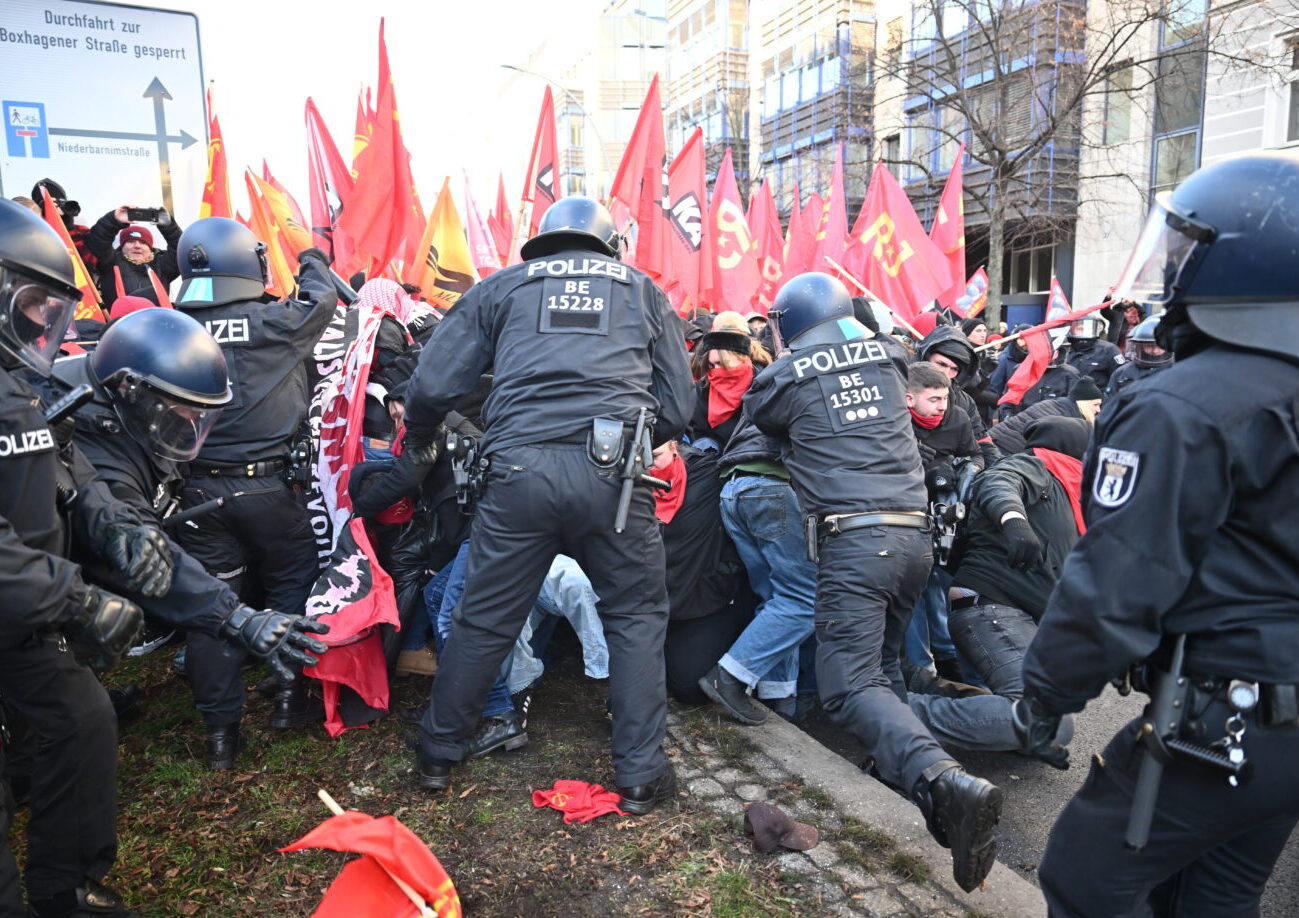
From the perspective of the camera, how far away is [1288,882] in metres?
3.08

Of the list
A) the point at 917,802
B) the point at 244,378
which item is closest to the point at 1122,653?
the point at 917,802

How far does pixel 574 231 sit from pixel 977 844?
2699 millimetres

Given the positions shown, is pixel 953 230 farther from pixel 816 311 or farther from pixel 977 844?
pixel 977 844

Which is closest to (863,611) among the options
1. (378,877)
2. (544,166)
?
(378,877)

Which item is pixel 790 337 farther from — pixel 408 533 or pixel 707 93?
pixel 707 93

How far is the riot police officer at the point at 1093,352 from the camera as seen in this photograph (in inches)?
345

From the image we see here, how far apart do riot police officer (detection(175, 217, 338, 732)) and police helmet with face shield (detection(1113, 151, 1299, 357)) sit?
364cm

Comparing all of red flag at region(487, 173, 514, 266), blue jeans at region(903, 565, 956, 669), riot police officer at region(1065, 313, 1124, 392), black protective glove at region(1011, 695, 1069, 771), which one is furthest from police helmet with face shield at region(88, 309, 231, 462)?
red flag at region(487, 173, 514, 266)

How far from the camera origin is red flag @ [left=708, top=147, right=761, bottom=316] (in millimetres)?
9406

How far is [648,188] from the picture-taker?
8336 mm

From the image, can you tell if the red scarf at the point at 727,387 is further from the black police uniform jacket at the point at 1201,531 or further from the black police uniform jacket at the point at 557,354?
the black police uniform jacket at the point at 1201,531

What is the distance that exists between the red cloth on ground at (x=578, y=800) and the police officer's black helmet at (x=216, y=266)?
8.74 feet

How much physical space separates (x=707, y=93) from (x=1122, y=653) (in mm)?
50094

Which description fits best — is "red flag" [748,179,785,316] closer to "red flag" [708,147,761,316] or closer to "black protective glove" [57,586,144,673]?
"red flag" [708,147,761,316]
